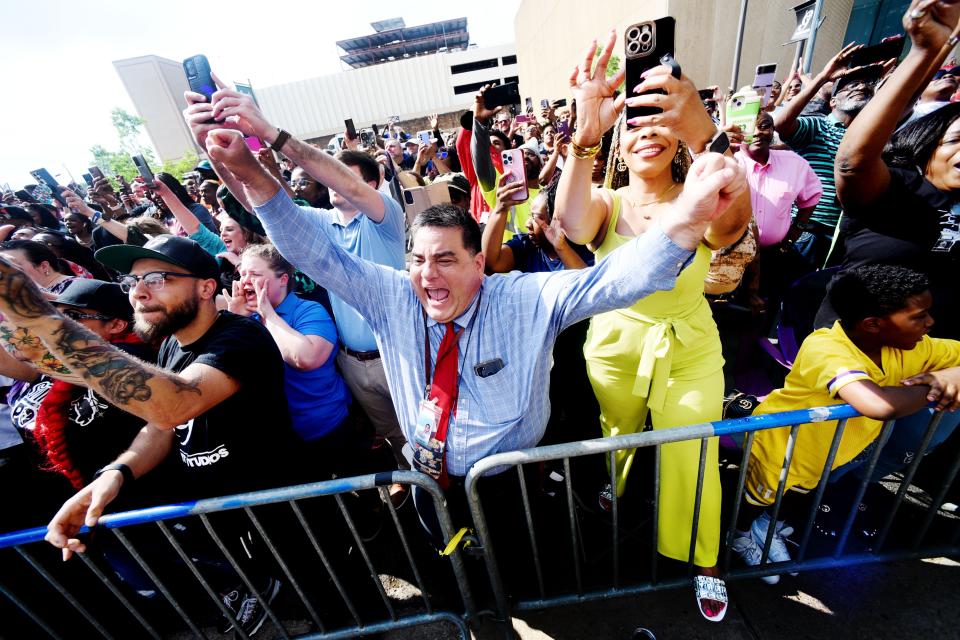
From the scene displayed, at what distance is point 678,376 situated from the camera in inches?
84.2

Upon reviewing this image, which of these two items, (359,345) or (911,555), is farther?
(359,345)

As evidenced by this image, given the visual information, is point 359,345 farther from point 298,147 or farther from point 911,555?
point 911,555

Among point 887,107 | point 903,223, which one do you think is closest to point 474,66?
point 903,223

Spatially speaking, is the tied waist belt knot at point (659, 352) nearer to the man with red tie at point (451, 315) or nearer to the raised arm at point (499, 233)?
the man with red tie at point (451, 315)

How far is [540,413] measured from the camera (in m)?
2.05

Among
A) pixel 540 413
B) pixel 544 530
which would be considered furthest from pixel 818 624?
pixel 540 413

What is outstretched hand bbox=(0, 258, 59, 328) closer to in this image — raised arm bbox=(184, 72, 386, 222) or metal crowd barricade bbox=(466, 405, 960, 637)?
raised arm bbox=(184, 72, 386, 222)

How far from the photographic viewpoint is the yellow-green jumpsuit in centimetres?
207

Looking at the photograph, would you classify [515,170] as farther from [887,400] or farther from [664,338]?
[887,400]

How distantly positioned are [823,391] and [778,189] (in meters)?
2.19

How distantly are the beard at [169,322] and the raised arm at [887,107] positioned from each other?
10.7 feet

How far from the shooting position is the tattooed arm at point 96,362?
150cm

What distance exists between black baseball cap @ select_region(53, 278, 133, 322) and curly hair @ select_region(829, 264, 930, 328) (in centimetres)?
396

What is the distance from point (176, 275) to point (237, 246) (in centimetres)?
190
